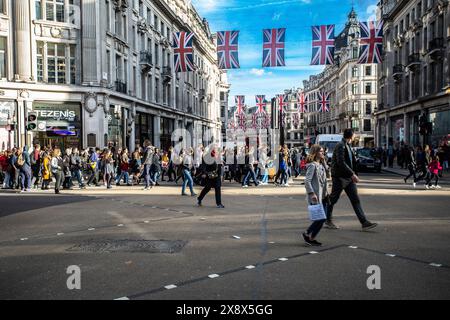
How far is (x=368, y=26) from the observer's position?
2270 cm

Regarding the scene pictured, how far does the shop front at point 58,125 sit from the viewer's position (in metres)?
26.6

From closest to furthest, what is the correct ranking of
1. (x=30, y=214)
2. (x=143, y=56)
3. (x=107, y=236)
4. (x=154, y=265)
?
(x=154, y=265) < (x=107, y=236) < (x=30, y=214) < (x=143, y=56)

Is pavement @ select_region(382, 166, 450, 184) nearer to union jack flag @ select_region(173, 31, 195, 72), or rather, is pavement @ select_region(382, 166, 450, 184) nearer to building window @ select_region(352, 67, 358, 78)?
union jack flag @ select_region(173, 31, 195, 72)

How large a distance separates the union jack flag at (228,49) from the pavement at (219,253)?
12820mm

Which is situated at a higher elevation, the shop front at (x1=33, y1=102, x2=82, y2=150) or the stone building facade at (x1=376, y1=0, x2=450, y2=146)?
the stone building facade at (x1=376, y1=0, x2=450, y2=146)

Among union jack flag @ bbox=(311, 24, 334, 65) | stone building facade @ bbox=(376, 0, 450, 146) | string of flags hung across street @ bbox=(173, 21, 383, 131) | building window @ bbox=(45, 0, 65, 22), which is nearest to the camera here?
union jack flag @ bbox=(311, 24, 334, 65)

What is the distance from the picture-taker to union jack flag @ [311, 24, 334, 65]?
2145 centimetres

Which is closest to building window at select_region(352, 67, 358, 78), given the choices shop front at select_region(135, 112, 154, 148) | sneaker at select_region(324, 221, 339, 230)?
shop front at select_region(135, 112, 154, 148)

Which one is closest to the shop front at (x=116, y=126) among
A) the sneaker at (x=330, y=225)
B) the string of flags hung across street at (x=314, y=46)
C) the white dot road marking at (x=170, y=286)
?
the string of flags hung across street at (x=314, y=46)

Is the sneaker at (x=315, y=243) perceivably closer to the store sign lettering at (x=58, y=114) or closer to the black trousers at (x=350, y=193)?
the black trousers at (x=350, y=193)

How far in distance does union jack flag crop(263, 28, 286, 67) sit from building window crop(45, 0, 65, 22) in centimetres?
1396
